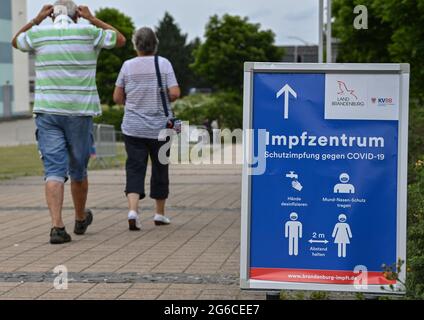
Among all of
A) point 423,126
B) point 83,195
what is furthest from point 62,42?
point 423,126

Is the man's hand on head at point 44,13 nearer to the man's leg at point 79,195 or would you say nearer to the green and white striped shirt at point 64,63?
the green and white striped shirt at point 64,63

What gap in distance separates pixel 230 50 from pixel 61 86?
4598 centimetres

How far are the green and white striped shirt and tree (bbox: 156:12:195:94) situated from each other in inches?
3639

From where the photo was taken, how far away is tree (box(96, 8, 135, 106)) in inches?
2089

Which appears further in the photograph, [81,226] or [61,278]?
[81,226]

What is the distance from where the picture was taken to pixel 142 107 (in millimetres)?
8492

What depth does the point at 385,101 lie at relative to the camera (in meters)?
4.75

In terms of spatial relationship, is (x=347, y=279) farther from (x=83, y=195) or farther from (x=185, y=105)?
(x=185, y=105)

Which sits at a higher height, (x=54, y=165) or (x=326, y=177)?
(x=326, y=177)

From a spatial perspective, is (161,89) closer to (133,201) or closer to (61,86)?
(133,201)

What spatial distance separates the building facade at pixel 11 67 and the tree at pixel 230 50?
14.2 meters

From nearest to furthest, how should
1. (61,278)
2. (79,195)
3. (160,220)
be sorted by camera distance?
(61,278) < (79,195) < (160,220)


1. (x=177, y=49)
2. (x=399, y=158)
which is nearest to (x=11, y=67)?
(x=177, y=49)

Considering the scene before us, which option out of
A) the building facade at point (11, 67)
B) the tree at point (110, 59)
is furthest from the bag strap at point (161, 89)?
the building facade at point (11, 67)
